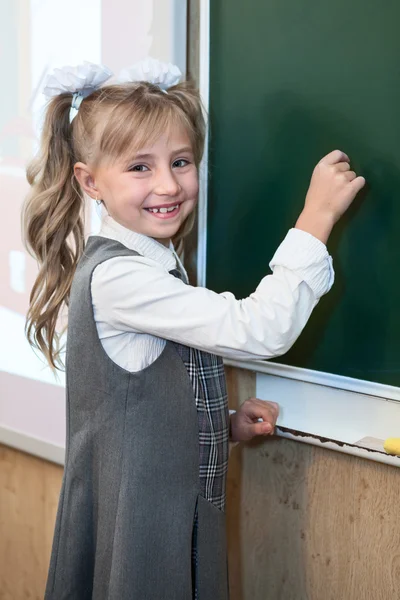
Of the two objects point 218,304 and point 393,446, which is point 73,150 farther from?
point 393,446

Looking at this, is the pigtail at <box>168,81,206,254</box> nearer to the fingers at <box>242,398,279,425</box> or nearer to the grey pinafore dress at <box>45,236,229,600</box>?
the grey pinafore dress at <box>45,236,229,600</box>

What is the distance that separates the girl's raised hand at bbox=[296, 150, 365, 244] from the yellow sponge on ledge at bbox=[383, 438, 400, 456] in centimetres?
33

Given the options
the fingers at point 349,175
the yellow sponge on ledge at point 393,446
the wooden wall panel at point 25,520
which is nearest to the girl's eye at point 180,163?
the fingers at point 349,175

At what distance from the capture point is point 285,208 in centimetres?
132

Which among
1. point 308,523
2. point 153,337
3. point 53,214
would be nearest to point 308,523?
Answer: point 308,523

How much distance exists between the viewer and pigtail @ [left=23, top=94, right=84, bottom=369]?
1349 mm

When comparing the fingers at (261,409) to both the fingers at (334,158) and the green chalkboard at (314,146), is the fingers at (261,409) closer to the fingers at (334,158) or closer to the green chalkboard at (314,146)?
the green chalkboard at (314,146)

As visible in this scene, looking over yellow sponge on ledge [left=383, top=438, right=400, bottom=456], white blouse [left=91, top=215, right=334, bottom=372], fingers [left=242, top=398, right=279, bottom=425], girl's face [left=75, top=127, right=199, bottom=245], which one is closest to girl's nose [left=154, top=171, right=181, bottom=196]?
girl's face [left=75, top=127, right=199, bottom=245]

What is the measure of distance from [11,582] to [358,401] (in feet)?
3.81

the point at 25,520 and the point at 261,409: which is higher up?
the point at 261,409

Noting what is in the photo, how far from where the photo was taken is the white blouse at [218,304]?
1119 millimetres

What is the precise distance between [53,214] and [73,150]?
0.12 metres

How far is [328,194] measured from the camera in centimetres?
119

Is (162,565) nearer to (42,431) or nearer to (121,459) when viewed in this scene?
(121,459)
